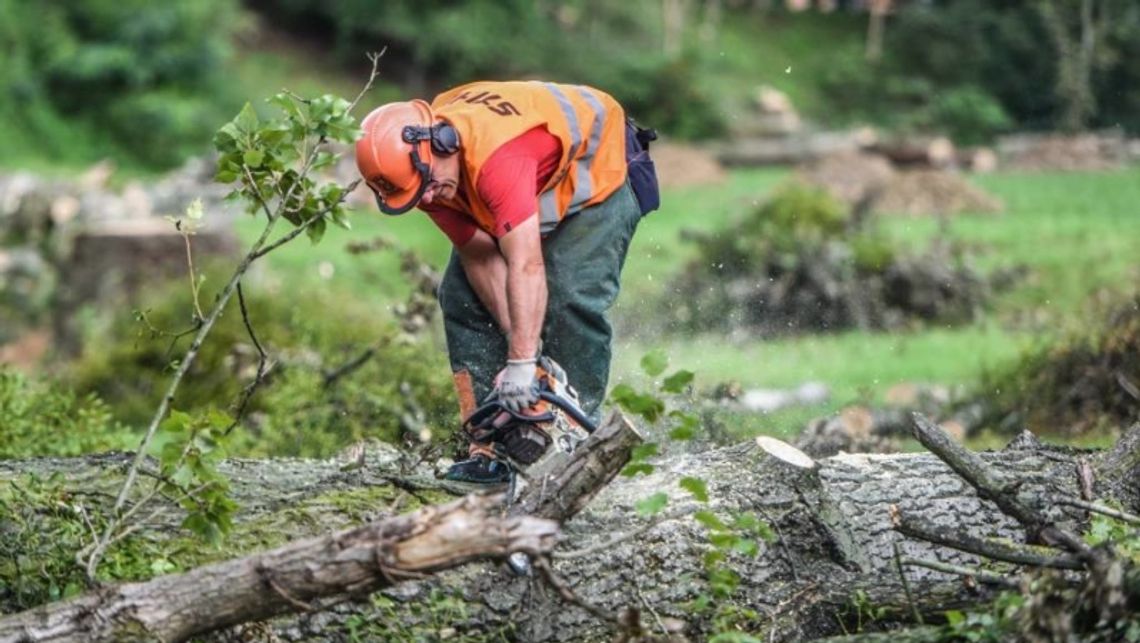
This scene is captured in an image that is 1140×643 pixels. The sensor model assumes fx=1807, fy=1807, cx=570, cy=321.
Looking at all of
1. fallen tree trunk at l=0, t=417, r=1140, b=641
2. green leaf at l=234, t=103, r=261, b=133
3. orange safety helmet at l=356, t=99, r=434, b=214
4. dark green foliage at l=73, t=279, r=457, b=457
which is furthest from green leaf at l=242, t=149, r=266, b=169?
dark green foliage at l=73, t=279, r=457, b=457

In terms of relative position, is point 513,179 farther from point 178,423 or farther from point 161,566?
point 161,566

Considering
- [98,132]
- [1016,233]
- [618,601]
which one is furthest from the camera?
[98,132]

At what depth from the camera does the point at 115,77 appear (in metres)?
26.9

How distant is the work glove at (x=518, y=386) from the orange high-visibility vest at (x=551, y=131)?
18.8 inches

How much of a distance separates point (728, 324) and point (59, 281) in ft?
21.9

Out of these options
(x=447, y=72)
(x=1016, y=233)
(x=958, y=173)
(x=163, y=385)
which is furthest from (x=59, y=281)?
(x=447, y=72)

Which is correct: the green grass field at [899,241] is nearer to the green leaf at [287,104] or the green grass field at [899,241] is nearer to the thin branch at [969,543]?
the green leaf at [287,104]

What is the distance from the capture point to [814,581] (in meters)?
5.32

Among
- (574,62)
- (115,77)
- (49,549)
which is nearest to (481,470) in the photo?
(49,549)

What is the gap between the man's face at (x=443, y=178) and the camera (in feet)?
18.8

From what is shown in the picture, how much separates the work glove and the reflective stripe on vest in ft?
1.75

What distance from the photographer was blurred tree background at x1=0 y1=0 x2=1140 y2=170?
1016 inches

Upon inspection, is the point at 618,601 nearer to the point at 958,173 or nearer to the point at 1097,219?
the point at 1097,219

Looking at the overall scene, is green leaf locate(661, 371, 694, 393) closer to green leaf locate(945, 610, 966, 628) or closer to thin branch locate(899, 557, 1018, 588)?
thin branch locate(899, 557, 1018, 588)
